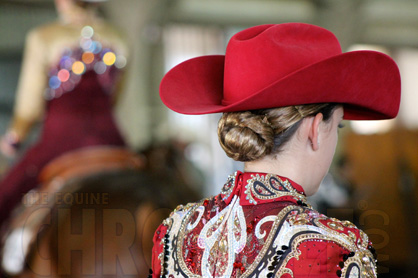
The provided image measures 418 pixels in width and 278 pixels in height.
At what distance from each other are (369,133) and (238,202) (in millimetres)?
4796

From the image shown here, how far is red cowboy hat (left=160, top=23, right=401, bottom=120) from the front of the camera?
0.68 meters

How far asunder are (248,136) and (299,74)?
0.10 m

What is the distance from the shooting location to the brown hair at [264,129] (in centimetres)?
70

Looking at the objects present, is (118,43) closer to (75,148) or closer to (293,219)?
(75,148)

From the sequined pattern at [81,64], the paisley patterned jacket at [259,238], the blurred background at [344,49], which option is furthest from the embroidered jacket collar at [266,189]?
the blurred background at [344,49]

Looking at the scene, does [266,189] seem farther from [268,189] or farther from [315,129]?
[315,129]

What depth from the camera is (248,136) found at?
70 cm

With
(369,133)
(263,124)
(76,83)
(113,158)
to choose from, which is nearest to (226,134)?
(263,124)

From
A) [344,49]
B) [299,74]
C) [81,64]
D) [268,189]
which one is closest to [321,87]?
[299,74]

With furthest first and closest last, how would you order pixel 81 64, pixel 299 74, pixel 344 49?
pixel 344 49
pixel 81 64
pixel 299 74

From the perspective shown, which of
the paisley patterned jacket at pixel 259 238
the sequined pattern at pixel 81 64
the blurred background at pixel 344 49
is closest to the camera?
the paisley patterned jacket at pixel 259 238

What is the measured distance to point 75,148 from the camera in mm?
2018

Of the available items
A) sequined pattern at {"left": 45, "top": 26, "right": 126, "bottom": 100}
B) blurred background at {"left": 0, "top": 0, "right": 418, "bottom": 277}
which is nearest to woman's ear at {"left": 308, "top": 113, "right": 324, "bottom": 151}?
sequined pattern at {"left": 45, "top": 26, "right": 126, "bottom": 100}

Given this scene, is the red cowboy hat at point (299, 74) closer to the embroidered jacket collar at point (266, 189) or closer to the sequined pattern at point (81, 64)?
the embroidered jacket collar at point (266, 189)
